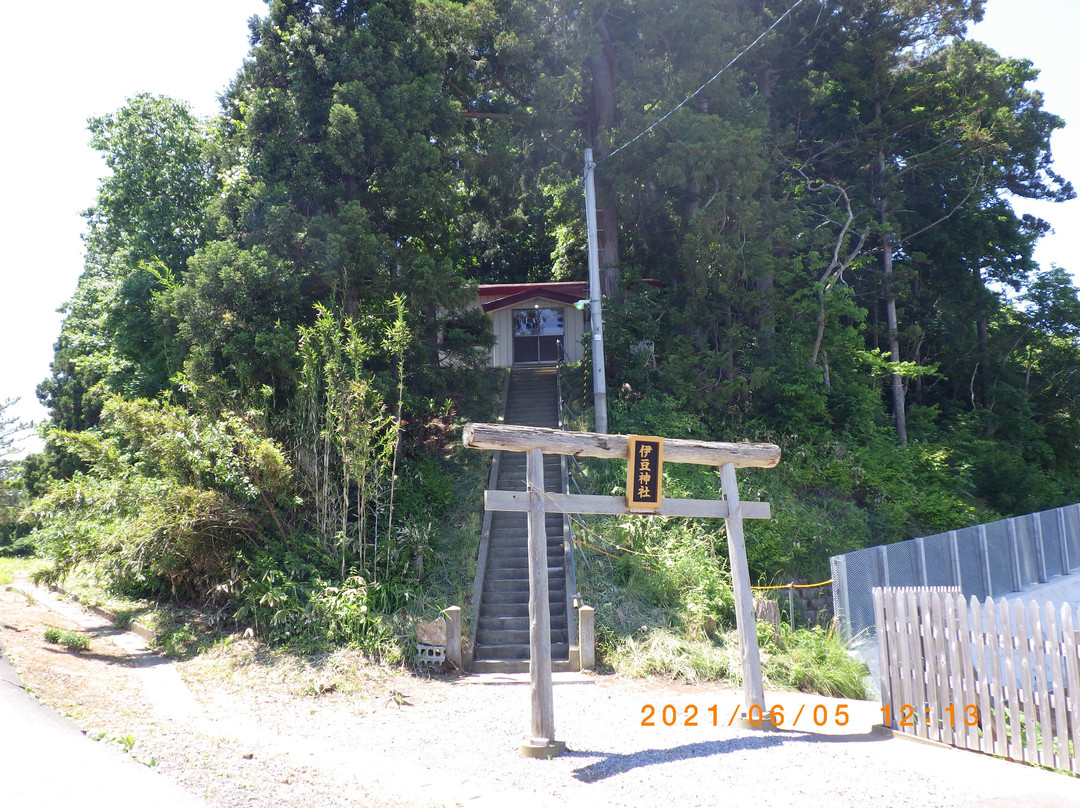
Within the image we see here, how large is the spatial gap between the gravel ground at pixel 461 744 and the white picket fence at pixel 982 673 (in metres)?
0.25

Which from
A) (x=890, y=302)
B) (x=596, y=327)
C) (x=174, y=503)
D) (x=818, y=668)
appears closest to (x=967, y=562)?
(x=818, y=668)

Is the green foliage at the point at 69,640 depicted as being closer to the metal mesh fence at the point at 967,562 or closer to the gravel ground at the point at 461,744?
the gravel ground at the point at 461,744

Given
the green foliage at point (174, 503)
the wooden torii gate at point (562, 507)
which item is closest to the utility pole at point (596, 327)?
the wooden torii gate at point (562, 507)

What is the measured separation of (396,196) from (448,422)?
20.2 feet

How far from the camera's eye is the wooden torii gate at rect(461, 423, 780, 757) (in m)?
6.80

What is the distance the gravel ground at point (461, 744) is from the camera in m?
5.65

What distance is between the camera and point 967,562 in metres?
13.0

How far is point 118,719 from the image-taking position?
278 inches

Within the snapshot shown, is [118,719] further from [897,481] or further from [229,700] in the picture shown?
[897,481]

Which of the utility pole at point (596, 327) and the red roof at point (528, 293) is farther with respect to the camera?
the red roof at point (528, 293)

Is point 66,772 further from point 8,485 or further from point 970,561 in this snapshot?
point 8,485

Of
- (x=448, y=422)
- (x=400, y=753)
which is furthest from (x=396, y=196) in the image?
(x=400, y=753)

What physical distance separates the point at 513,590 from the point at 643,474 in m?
5.24

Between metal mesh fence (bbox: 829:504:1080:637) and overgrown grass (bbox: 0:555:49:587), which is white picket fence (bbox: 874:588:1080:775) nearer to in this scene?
metal mesh fence (bbox: 829:504:1080:637)
